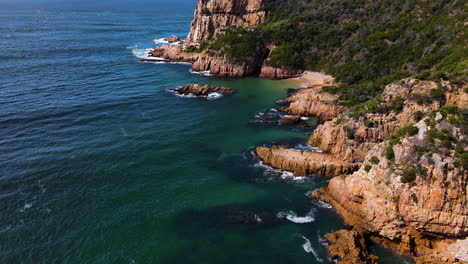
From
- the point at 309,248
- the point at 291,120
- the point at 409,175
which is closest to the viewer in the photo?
the point at 409,175

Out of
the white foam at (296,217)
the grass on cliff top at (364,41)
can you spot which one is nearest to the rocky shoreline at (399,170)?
the white foam at (296,217)

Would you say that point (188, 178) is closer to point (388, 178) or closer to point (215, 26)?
point (388, 178)

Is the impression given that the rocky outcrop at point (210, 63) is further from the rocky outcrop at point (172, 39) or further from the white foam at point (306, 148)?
the white foam at point (306, 148)

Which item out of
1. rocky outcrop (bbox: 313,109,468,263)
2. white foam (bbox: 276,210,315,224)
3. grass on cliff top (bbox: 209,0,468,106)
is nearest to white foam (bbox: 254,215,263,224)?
white foam (bbox: 276,210,315,224)

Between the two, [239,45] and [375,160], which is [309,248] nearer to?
[375,160]

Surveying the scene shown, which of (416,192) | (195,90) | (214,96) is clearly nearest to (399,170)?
(416,192)

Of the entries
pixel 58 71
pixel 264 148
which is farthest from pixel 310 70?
pixel 58 71
